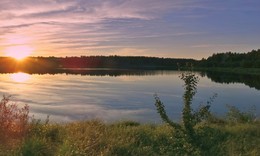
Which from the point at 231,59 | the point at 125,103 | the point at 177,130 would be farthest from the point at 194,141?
the point at 231,59

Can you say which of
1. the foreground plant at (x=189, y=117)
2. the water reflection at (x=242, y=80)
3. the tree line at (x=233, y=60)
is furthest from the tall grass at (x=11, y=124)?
the tree line at (x=233, y=60)

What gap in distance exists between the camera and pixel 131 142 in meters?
9.76

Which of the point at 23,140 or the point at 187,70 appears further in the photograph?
the point at 187,70

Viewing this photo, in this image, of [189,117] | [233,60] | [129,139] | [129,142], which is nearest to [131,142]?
[129,142]

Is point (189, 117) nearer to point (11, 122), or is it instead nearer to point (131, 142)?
point (131, 142)

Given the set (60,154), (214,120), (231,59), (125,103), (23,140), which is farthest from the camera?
(231,59)

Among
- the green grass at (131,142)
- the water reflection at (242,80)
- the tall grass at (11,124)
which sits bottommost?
the water reflection at (242,80)

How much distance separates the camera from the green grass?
8.30 m

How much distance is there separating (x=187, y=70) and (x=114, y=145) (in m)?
2.50

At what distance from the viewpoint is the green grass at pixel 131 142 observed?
327 inches

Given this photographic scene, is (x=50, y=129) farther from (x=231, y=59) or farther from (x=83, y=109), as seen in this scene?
(x=231, y=59)

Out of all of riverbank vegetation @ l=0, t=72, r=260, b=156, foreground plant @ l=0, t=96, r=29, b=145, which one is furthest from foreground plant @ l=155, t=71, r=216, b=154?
foreground plant @ l=0, t=96, r=29, b=145

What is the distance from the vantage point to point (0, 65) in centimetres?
15075

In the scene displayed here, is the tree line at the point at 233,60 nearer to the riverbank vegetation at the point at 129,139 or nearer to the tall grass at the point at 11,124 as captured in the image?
the riverbank vegetation at the point at 129,139
